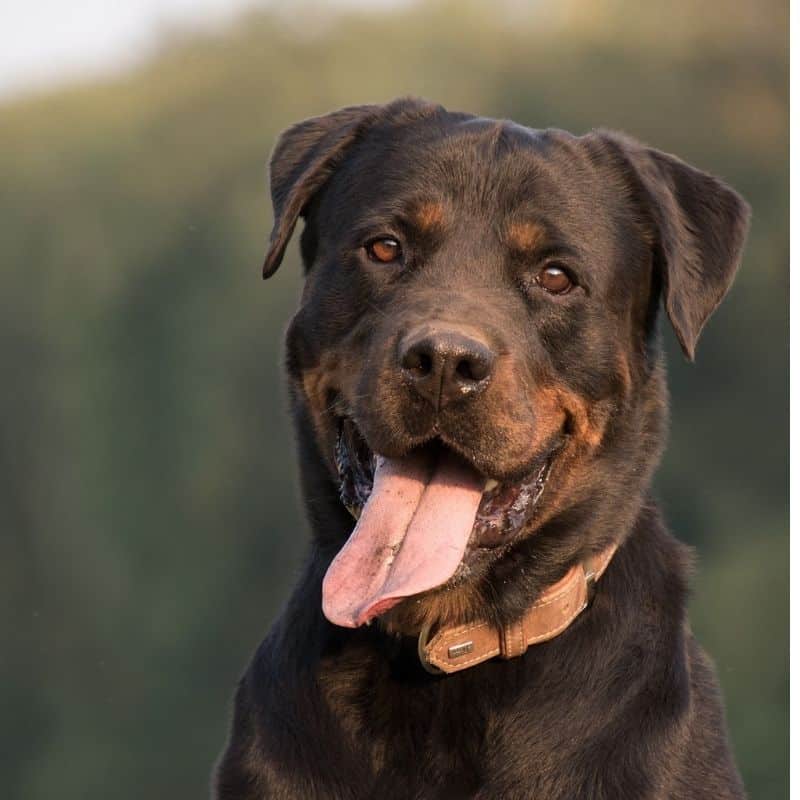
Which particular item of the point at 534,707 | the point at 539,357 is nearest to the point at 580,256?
the point at 539,357

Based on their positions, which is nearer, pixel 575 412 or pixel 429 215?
pixel 575 412

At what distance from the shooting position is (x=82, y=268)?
17.7 m

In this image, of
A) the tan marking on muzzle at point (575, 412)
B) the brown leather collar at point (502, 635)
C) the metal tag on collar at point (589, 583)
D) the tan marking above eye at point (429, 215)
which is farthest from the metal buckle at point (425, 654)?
the tan marking above eye at point (429, 215)

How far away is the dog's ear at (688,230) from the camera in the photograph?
4.54 m

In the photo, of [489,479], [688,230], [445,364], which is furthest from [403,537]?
[688,230]

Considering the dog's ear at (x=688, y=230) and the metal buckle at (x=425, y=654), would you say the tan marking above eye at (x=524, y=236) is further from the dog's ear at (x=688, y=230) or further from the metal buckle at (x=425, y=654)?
the metal buckle at (x=425, y=654)

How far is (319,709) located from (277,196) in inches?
59.9

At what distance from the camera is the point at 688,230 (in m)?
4.63

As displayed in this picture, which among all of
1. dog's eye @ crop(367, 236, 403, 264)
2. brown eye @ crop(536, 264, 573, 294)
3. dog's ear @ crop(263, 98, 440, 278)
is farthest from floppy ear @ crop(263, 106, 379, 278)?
brown eye @ crop(536, 264, 573, 294)

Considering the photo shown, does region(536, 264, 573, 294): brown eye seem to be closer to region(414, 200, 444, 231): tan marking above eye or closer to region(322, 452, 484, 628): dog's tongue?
region(414, 200, 444, 231): tan marking above eye

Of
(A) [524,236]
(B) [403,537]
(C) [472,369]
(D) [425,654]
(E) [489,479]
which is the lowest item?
(D) [425,654]

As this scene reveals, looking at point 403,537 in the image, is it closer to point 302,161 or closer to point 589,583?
point 589,583

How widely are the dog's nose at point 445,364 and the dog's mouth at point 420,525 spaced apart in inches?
7.6

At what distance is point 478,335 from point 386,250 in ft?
1.81
